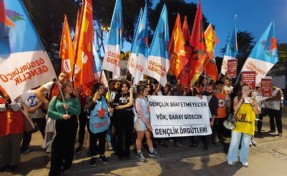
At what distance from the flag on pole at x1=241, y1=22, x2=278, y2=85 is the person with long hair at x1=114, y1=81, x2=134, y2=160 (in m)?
3.66

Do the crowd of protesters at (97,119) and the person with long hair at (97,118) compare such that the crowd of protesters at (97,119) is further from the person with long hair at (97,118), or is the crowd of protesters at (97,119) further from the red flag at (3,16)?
the red flag at (3,16)

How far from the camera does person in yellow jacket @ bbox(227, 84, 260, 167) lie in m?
5.76

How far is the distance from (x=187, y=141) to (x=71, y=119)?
13.1ft

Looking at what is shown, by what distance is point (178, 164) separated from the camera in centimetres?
594

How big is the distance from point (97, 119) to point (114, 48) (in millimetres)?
2081

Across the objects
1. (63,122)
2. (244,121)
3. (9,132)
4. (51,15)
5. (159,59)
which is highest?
(51,15)

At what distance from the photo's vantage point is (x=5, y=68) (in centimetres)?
403

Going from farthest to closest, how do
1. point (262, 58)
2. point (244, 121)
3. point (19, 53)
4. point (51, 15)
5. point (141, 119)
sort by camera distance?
point (51, 15)
point (262, 58)
point (141, 119)
point (244, 121)
point (19, 53)

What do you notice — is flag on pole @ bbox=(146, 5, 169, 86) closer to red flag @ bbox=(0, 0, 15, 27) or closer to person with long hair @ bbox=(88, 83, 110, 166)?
person with long hair @ bbox=(88, 83, 110, 166)

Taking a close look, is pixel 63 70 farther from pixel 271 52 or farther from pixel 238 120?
pixel 271 52

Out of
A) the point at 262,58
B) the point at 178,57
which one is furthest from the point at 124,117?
the point at 262,58

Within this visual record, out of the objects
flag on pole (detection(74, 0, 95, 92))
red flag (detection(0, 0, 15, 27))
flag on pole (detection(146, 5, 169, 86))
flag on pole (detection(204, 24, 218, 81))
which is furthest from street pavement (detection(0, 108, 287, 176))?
red flag (detection(0, 0, 15, 27))

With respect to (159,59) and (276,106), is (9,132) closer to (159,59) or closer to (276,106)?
(159,59)

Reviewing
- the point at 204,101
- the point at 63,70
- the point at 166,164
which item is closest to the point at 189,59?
the point at 204,101
